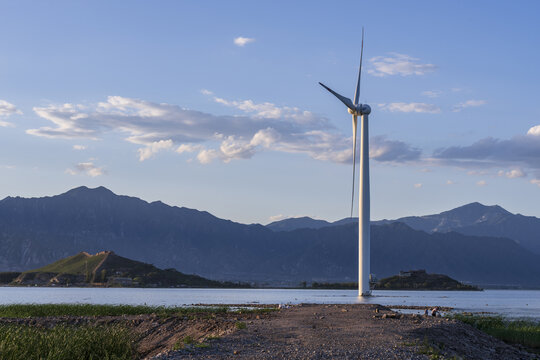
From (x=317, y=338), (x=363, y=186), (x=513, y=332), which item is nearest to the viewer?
(x=317, y=338)

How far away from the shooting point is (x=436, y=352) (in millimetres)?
40344

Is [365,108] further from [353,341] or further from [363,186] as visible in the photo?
[353,341]

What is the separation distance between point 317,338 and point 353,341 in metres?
2.41

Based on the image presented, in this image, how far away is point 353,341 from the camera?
4244 centimetres

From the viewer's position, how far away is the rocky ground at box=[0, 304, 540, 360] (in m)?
38.4

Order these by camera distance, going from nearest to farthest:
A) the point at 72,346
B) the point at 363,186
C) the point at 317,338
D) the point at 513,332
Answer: the point at 72,346, the point at 317,338, the point at 513,332, the point at 363,186

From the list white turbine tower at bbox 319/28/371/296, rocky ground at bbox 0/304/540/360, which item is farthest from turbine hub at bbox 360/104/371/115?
rocky ground at bbox 0/304/540/360

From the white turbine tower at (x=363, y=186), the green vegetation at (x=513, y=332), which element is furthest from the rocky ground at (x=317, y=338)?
the white turbine tower at (x=363, y=186)

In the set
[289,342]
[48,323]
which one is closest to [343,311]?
[289,342]

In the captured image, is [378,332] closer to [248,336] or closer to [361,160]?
[248,336]

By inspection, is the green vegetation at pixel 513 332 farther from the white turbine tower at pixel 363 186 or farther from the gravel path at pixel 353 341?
the white turbine tower at pixel 363 186

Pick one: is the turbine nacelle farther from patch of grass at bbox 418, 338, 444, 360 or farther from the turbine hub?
patch of grass at bbox 418, 338, 444, 360

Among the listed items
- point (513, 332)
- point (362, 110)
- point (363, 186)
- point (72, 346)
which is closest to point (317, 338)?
point (72, 346)

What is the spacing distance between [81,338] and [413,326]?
24282mm
